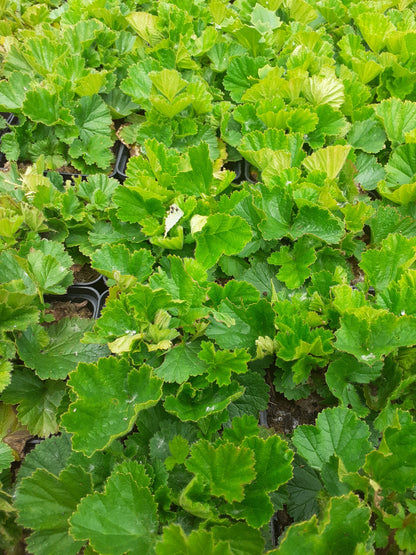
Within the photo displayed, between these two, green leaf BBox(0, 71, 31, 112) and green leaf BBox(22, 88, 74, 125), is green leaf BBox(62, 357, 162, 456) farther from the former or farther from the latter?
green leaf BBox(0, 71, 31, 112)

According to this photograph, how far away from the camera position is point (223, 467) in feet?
3.32

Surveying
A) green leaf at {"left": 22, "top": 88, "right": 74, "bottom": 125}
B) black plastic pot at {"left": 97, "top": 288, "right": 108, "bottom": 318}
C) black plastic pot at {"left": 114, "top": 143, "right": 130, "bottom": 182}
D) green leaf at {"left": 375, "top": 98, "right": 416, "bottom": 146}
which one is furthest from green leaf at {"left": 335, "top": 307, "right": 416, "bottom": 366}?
green leaf at {"left": 22, "top": 88, "right": 74, "bottom": 125}

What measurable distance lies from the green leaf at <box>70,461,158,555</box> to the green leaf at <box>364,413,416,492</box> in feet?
1.66

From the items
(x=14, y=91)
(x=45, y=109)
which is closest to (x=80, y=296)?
(x=45, y=109)

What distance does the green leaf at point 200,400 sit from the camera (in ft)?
3.72

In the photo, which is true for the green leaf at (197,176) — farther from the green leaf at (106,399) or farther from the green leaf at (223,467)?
the green leaf at (223,467)

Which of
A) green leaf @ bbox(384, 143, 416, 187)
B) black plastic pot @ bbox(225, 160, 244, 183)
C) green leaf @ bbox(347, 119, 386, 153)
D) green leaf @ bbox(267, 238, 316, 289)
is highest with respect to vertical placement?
green leaf @ bbox(347, 119, 386, 153)

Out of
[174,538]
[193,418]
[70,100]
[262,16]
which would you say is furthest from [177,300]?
[262,16]

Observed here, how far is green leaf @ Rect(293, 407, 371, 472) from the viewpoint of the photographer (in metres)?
1.08

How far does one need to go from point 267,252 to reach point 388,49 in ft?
4.58

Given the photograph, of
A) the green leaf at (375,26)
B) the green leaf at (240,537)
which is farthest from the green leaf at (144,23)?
the green leaf at (240,537)

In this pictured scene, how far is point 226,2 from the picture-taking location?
2527mm

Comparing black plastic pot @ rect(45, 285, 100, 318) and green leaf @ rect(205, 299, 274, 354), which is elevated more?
green leaf @ rect(205, 299, 274, 354)

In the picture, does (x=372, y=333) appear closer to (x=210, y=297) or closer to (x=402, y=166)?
(x=210, y=297)
